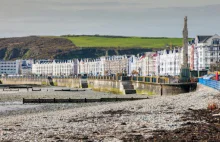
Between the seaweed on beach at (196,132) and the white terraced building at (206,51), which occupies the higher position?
the white terraced building at (206,51)

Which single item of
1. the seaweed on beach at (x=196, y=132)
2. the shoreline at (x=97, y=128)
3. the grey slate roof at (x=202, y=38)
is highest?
the grey slate roof at (x=202, y=38)

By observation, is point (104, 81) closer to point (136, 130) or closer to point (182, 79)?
point (182, 79)

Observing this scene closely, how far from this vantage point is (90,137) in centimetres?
2191

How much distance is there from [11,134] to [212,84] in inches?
1342

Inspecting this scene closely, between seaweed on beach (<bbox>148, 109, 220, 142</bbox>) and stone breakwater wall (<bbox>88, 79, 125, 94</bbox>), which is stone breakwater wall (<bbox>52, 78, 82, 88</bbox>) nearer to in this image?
stone breakwater wall (<bbox>88, 79, 125, 94</bbox>)

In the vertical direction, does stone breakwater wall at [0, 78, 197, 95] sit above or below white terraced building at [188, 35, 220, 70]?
below

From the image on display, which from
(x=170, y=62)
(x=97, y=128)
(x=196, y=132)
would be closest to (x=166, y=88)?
(x=97, y=128)

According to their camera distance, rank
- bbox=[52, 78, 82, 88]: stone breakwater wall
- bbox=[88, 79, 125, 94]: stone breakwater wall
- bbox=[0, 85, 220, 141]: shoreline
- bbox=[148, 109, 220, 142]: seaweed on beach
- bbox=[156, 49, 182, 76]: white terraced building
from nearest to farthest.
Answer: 1. bbox=[148, 109, 220, 142]: seaweed on beach
2. bbox=[0, 85, 220, 141]: shoreline
3. bbox=[88, 79, 125, 94]: stone breakwater wall
4. bbox=[52, 78, 82, 88]: stone breakwater wall
5. bbox=[156, 49, 182, 76]: white terraced building

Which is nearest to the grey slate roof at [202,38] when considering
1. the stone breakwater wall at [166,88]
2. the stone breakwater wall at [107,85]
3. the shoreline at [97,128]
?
the stone breakwater wall at [107,85]

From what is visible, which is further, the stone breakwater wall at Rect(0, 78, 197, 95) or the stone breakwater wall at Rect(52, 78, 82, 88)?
the stone breakwater wall at Rect(52, 78, 82, 88)

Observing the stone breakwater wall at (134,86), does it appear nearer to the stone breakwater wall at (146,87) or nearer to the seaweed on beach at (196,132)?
the stone breakwater wall at (146,87)

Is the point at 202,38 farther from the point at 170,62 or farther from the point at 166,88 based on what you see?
the point at 166,88

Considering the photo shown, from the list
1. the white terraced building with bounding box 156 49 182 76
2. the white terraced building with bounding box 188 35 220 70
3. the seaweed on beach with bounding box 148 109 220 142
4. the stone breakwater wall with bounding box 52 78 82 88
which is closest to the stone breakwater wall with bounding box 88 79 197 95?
the stone breakwater wall with bounding box 52 78 82 88

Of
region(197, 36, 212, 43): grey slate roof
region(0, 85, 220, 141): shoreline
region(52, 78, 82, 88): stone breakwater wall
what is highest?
region(197, 36, 212, 43): grey slate roof
